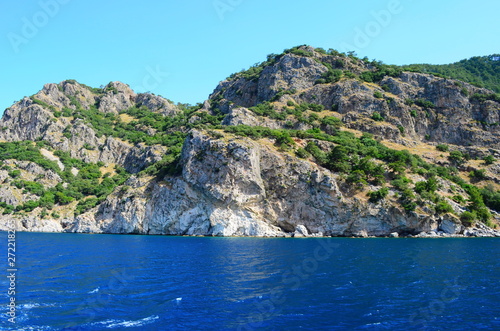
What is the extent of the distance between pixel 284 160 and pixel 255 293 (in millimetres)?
53394

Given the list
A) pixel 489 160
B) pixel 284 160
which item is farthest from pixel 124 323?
pixel 489 160

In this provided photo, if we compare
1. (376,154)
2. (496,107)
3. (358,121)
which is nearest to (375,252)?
(376,154)

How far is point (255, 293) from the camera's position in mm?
20938

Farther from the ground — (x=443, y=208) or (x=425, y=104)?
(x=425, y=104)

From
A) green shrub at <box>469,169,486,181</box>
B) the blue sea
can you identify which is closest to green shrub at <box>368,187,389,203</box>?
the blue sea

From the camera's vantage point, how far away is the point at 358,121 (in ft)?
346

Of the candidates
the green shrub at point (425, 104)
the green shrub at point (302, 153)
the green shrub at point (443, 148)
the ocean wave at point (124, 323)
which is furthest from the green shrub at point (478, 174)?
the ocean wave at point (124, 323)

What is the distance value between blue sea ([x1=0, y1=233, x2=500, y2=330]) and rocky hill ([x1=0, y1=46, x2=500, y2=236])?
108ft

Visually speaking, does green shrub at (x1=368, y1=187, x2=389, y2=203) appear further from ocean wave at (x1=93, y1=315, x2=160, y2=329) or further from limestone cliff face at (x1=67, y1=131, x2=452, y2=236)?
ocean wave at (x1=93, y1=315, x2=160, y2=329)

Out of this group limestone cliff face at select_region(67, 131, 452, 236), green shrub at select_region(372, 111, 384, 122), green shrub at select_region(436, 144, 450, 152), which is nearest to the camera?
limestone cliff face at select_region(67, 131, 452, 236)

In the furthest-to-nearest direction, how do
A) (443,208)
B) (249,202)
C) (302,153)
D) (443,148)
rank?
1. (443,148)
2. (302,153)
3. (249,202)
4. (443,208)

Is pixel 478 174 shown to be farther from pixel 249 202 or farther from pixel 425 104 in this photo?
pixel 249 202

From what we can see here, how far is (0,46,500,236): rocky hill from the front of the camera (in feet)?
221

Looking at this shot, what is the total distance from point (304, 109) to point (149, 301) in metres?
98.7
